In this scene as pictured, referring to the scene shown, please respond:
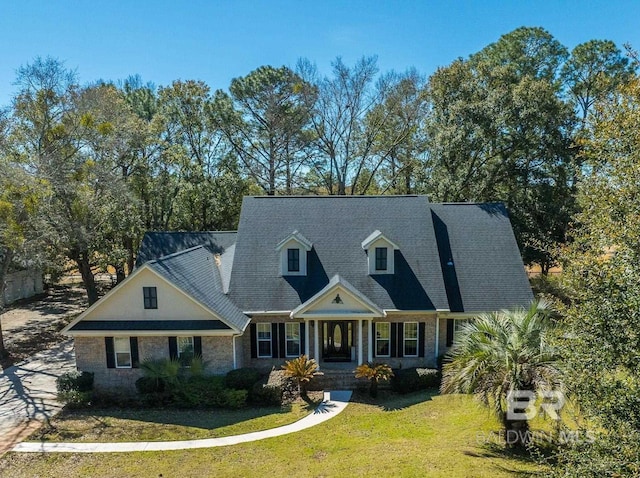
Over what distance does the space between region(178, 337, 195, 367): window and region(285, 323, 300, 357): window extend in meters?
4.36

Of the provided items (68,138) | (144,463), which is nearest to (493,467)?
(144,463)

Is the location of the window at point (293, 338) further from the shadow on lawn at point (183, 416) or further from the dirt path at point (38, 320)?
the dirt path at point (38, 320)

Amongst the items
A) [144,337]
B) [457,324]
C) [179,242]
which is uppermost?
[179,242]

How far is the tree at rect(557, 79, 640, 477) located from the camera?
6.17 m

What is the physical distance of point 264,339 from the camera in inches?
794

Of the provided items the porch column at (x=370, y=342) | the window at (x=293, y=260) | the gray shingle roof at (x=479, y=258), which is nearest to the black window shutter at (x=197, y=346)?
the window at (x=293, y=260)

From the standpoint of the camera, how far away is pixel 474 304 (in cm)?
2041

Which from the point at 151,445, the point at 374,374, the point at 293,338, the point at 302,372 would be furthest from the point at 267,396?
the point at 151,445

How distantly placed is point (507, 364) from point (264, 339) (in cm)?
1179

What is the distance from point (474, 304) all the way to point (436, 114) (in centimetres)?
1901

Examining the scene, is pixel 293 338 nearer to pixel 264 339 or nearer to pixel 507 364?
pixel 264 339

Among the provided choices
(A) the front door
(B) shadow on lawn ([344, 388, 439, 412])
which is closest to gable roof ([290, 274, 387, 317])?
(A) the front door

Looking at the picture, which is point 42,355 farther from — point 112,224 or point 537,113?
point 537,113

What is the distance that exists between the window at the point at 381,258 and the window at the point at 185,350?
9426 mm
